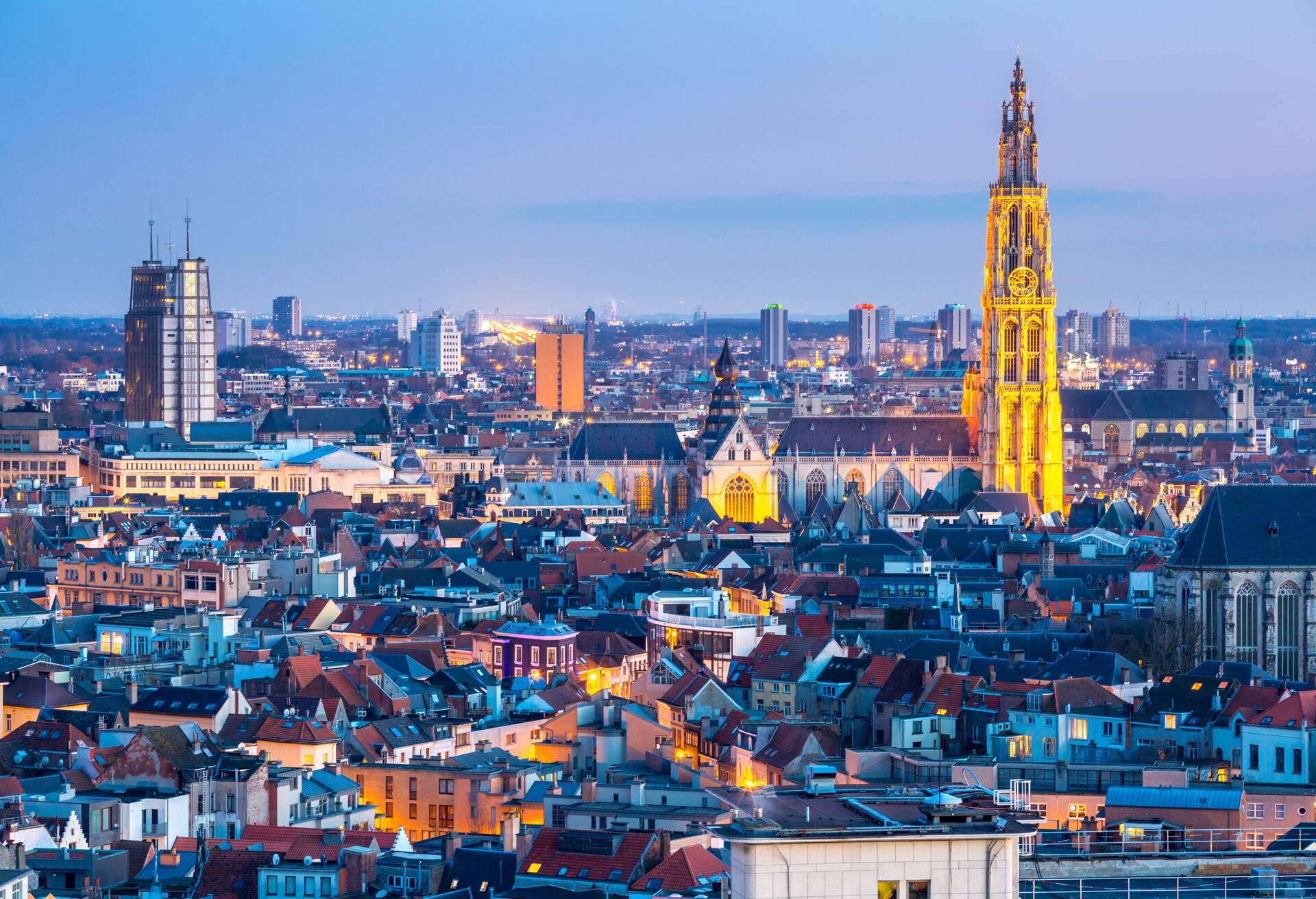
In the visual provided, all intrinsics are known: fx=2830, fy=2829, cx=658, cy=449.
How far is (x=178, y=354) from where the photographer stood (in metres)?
186

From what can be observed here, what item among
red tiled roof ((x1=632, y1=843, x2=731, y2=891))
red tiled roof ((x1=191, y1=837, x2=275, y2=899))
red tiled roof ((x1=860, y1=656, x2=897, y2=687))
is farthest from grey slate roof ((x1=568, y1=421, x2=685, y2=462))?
red tiled roof ((x1=632, y1=843, x2=731, y2=891))

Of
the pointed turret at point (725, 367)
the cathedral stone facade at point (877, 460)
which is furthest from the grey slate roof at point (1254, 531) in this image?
the pointed turret at point (725, 367)

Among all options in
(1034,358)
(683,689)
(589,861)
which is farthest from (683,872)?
(1034,358)

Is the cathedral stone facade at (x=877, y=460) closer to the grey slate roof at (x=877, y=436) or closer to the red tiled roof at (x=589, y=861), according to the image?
the grey slate roof at (x=877, y=436)

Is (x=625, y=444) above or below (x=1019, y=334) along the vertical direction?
below

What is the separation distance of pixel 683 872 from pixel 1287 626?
131 feet

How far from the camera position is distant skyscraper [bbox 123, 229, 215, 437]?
606 feet

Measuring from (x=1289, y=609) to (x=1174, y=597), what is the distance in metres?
2.96

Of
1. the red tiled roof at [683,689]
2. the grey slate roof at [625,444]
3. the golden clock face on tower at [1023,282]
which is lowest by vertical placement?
the red tiled roof at [683,689]

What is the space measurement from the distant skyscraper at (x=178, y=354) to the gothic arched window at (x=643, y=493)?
53.4m

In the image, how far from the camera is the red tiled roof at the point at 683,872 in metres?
36.2

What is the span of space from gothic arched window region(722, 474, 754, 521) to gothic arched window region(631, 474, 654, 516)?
7.02 metres

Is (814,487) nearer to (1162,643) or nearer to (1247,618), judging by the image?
(1247,618)

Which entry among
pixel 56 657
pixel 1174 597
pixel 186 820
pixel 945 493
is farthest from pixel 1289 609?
pixel 945 493
